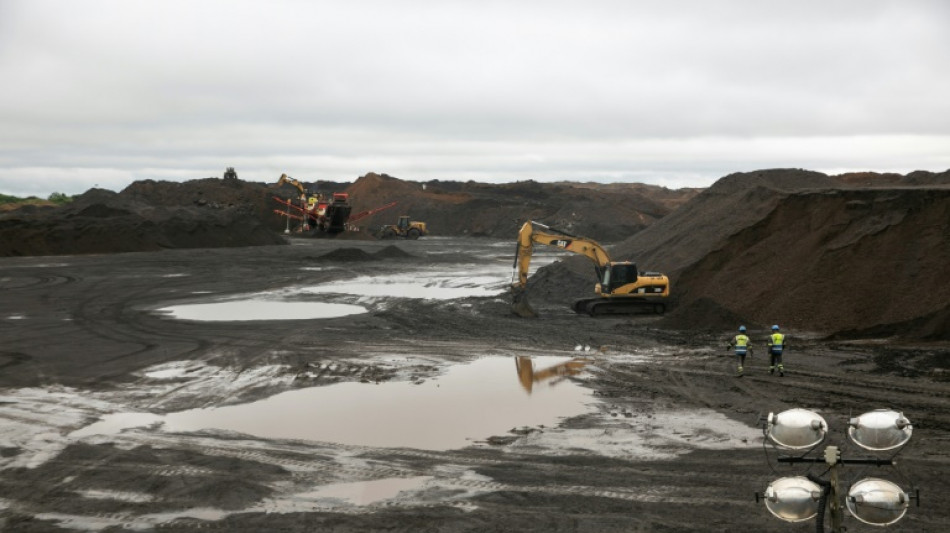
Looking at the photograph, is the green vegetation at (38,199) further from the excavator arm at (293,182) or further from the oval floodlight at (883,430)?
the oval floodlight at (883,430)

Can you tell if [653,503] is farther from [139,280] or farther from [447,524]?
[139,280]

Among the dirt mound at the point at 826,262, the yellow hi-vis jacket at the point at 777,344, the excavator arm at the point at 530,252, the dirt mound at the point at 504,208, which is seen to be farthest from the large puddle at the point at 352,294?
the dirt mound at the point at 504,208

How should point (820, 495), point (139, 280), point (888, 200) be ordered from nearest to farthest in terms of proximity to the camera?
point (820, 495)
point (888, 200)
point (139, 280)

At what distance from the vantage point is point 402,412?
52.3 ft

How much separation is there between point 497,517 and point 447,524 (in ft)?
2.02

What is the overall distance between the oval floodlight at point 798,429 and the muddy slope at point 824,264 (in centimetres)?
1943

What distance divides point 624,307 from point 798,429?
2420cm

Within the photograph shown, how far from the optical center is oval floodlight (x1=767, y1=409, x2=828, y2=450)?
550 cm

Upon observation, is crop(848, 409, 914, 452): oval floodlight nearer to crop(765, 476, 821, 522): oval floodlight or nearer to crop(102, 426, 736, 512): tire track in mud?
crop(765, 476, 821, 522): oval floodlight

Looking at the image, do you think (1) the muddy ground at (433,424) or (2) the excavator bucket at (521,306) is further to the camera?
(2) the excavator bucket at (521,306)

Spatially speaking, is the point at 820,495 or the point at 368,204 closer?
the point at 820,495

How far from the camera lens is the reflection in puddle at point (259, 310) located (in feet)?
93.0

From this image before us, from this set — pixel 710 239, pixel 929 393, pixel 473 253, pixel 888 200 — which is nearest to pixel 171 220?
pixel 473 253

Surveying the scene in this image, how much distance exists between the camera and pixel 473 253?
62531mm
